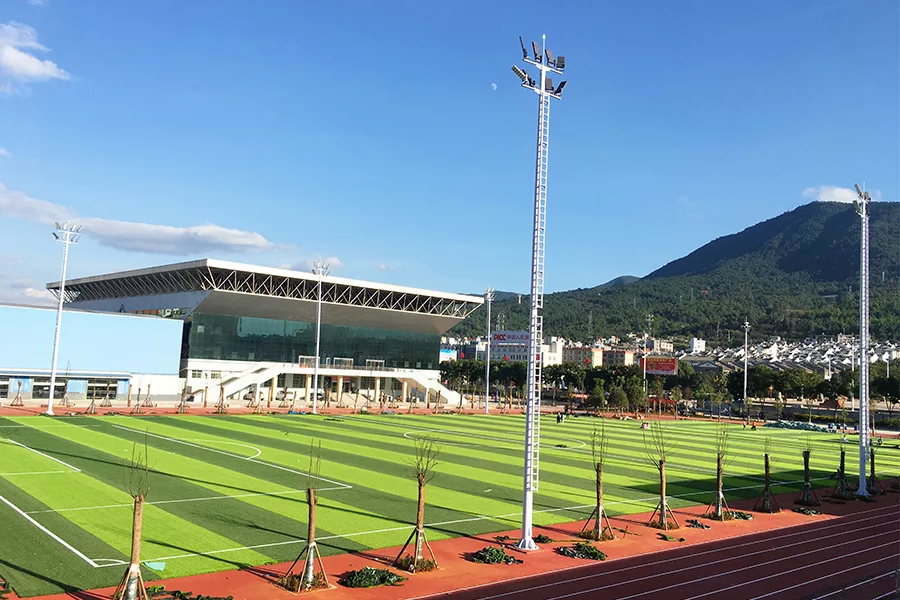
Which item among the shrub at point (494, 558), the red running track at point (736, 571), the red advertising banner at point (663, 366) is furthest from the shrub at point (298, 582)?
the red advertising banner at point (663, 366)

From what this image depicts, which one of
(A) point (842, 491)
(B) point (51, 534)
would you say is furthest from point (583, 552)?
(A) point (842, 491)

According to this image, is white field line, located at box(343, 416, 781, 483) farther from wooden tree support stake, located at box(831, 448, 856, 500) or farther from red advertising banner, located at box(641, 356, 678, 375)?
red advertising banner, located at box(641, 356, 678, 375)

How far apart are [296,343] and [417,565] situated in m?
74.9

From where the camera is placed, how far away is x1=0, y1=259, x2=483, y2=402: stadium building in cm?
8031

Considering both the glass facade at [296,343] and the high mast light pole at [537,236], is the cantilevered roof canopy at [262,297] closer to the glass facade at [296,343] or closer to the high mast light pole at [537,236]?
the glass facade at [296,343]

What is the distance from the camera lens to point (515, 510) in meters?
24.8

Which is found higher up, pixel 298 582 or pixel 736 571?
pixel 298 582

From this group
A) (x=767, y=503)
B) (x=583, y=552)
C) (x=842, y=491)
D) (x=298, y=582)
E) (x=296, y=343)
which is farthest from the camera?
(x=296, y=343)

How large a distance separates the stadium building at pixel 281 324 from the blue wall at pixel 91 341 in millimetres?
1873

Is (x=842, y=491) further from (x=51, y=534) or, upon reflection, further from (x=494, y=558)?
(x=51, y=534)

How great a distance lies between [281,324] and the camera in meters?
87.9

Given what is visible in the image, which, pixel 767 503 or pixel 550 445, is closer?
pixel 767 503

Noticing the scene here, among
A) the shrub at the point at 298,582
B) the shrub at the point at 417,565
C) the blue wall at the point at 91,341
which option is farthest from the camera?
the blue wall at the point at 91,341

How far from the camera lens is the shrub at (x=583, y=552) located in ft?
61.5
